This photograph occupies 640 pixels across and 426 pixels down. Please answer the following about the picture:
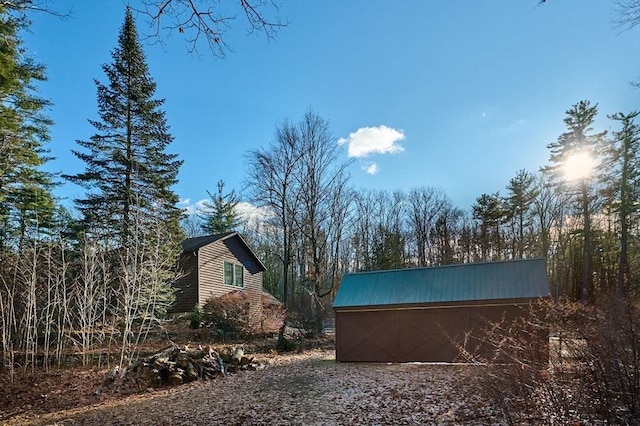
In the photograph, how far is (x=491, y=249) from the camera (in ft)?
101

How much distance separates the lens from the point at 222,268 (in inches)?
870

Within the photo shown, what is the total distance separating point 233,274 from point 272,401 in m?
15.7

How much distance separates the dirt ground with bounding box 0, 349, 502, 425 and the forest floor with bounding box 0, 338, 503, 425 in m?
0.02

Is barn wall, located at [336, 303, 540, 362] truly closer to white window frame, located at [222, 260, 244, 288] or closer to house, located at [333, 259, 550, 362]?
house, located at [333, 259, 550, 362]

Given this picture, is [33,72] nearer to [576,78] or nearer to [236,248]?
[236,248]

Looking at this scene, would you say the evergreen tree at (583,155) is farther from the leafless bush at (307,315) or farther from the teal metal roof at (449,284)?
the leafless bush at (307,315)

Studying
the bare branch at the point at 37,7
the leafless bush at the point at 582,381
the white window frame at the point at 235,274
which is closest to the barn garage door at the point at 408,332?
the leafless bush at the point at 582,381

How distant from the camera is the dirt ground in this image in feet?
21.3

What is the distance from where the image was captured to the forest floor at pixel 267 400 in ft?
21.4

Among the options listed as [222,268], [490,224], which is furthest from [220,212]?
[490,224]

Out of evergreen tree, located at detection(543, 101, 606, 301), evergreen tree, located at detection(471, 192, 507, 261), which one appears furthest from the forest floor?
evergreen tree, located at detection(471, 192, 507, 261)

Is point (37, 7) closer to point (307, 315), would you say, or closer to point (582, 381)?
point (582, 381)

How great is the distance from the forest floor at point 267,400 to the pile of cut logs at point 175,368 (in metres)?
0.33

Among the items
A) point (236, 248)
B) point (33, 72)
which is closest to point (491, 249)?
point (236, 248)
